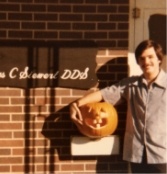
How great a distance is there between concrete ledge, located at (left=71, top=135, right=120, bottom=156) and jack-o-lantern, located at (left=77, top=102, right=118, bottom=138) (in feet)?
0.54

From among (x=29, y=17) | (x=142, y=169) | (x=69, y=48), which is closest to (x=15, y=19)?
(x=29, y=17)

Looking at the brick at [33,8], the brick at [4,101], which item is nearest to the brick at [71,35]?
the brick at [33,8]

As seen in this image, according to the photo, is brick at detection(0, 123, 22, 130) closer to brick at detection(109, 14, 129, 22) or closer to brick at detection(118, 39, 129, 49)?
brick at detection(118, 39, 129, 49)

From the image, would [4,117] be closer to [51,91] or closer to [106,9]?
[51,91]

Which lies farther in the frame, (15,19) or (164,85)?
(15,19)

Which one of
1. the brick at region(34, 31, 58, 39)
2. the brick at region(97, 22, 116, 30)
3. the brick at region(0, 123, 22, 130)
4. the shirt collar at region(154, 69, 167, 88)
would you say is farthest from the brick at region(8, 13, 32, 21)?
the shirt collar at region(154, 69, 167, 88)

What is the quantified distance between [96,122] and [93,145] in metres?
0.37

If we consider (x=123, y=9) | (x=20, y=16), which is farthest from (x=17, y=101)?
(x=123, y=9)

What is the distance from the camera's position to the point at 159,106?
438 centimetres

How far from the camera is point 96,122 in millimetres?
4598

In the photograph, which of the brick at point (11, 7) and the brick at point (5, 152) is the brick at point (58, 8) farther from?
the brick at point (5, 152)

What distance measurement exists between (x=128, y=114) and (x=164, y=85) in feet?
1.65

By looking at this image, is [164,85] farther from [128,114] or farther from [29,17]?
[29,17]

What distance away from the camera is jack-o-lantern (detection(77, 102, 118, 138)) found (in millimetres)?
4590
